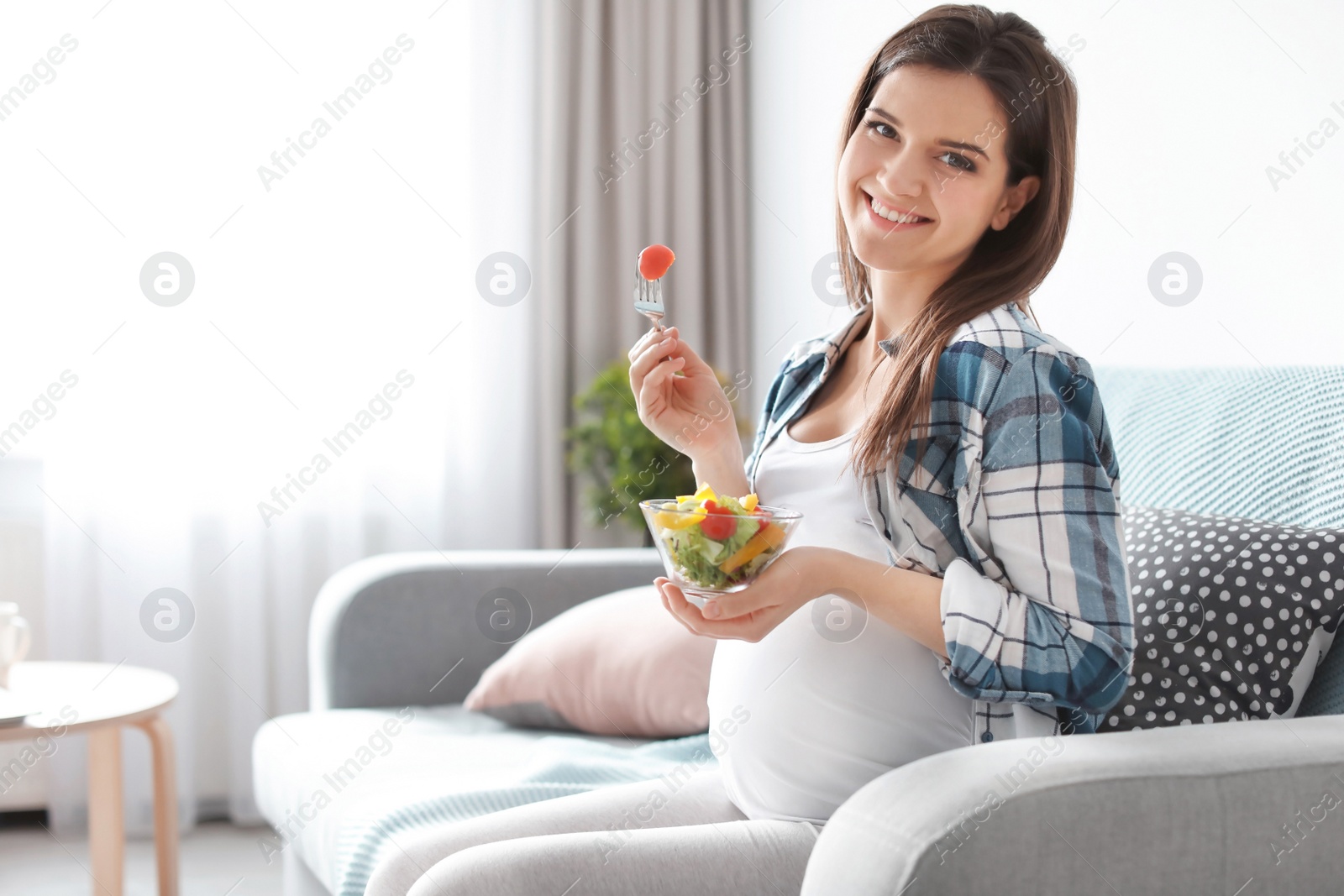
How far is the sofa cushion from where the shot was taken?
4.99ft

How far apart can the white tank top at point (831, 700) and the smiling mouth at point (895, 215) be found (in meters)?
0.21

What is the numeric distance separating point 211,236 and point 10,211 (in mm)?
428

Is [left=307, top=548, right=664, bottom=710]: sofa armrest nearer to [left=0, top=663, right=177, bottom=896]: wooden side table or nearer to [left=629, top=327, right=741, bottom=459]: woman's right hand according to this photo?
[left=0, top=663, right=177, bottom=896]: wooden side table

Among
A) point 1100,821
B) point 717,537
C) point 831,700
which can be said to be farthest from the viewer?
point 831,700

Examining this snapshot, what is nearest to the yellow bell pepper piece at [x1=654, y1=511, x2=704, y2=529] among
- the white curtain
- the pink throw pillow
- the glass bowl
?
the glass bowl

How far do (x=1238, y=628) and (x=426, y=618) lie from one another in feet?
4.42

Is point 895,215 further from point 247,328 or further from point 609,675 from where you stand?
point 247,328

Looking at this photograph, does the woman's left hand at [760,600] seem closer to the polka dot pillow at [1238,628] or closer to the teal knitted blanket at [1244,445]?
the polka dot pillow at [1238,628]

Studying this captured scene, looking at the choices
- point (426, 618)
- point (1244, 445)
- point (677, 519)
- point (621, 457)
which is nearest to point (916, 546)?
point (677, 519)

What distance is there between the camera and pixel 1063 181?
107 cm

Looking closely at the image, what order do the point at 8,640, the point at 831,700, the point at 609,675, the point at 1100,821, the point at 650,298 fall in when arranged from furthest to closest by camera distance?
the point at 8,640
the point at 609,675
the point at 650,298
the point at 831,700
the point at 1100,821

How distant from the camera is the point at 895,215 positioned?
1097 mm

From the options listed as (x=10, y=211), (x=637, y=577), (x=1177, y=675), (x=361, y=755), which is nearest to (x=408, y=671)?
(x=361, y=755)

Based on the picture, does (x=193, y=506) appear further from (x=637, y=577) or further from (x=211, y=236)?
(x=637, y=577)
